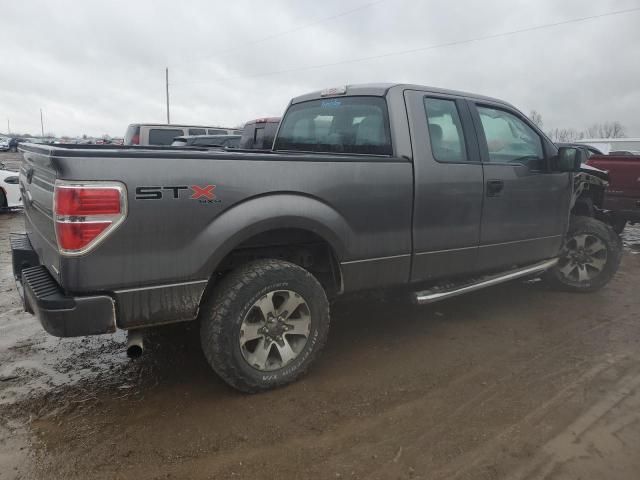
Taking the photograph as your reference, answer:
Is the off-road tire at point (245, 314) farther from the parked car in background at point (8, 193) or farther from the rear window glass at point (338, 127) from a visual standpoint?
the parked car in background at point (8, 193)

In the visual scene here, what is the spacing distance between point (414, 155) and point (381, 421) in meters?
1.84

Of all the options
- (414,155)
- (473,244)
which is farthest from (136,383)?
(473,244)

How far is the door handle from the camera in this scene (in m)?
3.99

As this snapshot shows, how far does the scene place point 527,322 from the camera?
4.52 metres

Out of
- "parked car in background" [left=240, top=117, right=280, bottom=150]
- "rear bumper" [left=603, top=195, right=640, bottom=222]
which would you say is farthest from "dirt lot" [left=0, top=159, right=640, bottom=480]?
"parked car in background" [left=240, top=117, right=280, bottom=150]

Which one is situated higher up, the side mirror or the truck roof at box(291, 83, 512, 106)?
the truck roof at box(291, 83, 512, 106)

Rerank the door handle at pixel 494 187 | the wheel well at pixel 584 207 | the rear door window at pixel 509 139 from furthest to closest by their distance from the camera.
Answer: the wheel well at pixel 584 207
the rear door window at pixel 509 139
the door handle at pixel 494 187

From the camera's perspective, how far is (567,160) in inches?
179

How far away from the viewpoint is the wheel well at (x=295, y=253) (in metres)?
3.05

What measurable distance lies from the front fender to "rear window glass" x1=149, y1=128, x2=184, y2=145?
11.7 meters

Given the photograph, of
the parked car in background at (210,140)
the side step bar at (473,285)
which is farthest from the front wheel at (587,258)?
the parked car in background at (210,140)

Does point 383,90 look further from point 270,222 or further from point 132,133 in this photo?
point 132,133

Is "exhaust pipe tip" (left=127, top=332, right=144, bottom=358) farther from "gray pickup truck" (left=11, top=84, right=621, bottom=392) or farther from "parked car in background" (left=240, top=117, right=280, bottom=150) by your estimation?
"parked car in background" (left=240, top=117, right=280, bottom=150)

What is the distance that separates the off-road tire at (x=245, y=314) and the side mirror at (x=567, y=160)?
2.82 m
